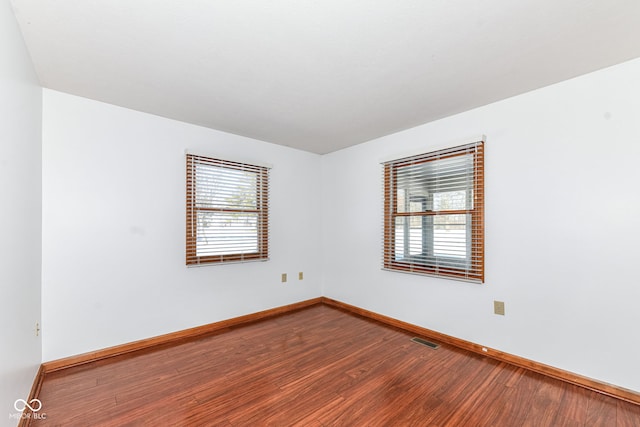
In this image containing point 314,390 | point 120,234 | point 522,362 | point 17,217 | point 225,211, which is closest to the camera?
point 17,217

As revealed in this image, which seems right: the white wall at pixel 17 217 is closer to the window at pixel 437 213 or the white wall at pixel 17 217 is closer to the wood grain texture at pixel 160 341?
the wood grain texture at pixel 160 341

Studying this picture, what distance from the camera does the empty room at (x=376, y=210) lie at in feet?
5.40

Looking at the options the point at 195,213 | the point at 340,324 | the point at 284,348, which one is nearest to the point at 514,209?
the point at 340,324

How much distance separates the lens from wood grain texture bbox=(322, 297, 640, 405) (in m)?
1.96

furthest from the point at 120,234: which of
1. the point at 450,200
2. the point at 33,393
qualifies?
the point at 450,200

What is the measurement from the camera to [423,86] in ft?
7.55

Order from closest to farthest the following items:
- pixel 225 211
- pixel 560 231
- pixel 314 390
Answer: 1. pixel 314 390
2. pixel 560 231
3. pixel 225 211

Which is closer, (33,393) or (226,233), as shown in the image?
(33,393)

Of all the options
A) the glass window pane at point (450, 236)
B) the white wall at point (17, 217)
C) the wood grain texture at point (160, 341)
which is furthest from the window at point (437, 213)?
the white wall at point (17, 217)

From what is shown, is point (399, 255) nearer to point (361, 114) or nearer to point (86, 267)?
point (361, 114)

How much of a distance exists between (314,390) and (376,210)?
7.36ft

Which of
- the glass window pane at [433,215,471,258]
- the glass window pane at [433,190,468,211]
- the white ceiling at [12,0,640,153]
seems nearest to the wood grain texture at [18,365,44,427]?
the white ceiling at [12,0,640,153]

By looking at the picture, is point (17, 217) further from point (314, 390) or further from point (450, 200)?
point (450, 200)

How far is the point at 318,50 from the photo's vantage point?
6.01 ft
